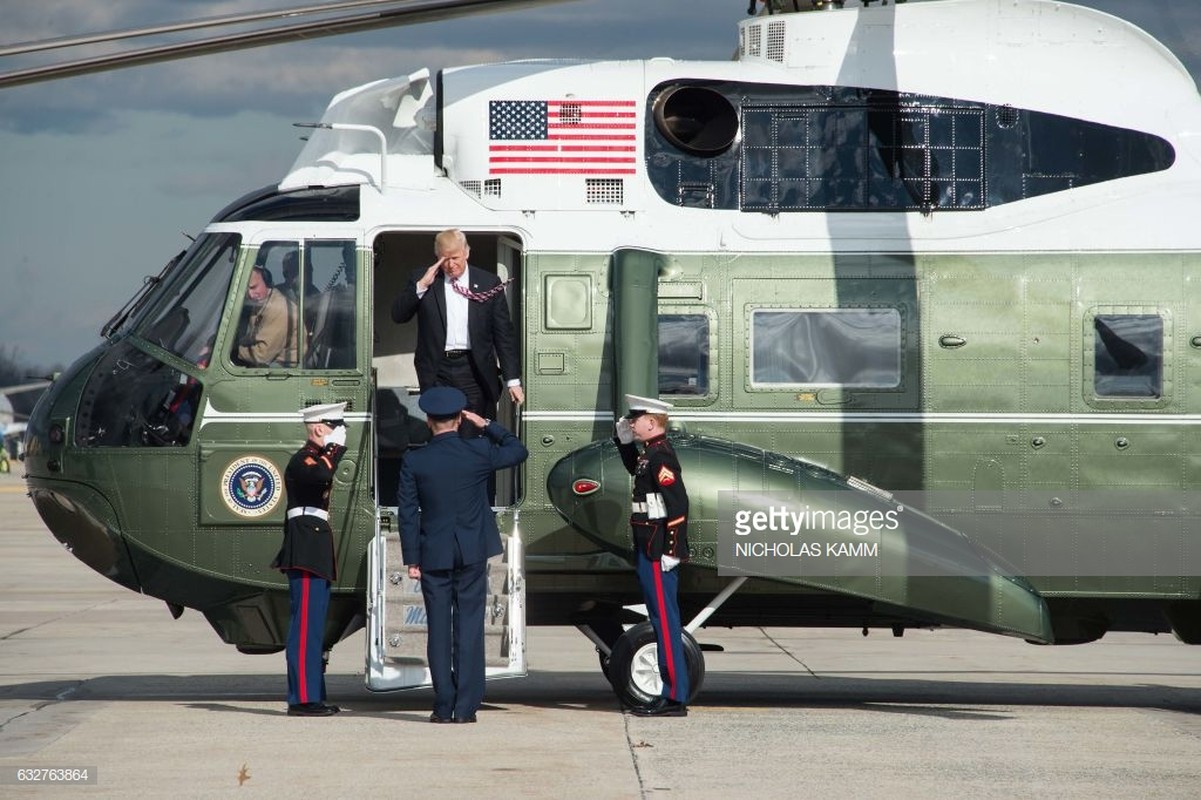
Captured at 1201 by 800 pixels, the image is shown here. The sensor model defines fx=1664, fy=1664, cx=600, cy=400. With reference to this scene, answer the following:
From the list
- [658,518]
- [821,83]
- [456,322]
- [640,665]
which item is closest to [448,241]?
[456,322]

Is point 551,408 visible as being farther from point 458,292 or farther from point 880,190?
point 880,190

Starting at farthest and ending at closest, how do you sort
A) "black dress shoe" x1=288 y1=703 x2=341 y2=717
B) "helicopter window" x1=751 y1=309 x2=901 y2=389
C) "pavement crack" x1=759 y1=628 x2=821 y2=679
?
1. "pavement crack" x1=759 y1=628 x2=821 y2=679
2. "helicopter window" x1=751 y1=309 x2=901 y2=389
3. "black dress shoe" x1=288 y1=703 x2=341 y2=717

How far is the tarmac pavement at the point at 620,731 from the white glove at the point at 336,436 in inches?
63.4

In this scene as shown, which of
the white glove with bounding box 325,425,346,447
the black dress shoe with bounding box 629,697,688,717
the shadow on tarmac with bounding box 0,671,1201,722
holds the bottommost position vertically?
the shadow on tarmac with bounding box 0,671,1201,722

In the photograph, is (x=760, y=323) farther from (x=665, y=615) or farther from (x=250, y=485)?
(x=250, y=485)

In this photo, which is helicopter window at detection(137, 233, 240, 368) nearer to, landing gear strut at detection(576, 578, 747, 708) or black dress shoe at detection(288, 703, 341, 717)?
black dress shoe at detection(288, 703, 341, 717)

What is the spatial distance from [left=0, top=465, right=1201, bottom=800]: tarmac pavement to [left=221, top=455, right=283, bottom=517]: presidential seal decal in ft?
4.07

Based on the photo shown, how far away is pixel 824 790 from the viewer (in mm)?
7617

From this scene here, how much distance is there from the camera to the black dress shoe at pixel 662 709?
388 inches

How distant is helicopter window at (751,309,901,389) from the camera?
1030 cm

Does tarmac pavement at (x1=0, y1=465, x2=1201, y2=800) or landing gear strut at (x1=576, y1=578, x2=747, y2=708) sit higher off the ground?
landing gear strut at (x1=576, y1=578, x2=747, y2=708)

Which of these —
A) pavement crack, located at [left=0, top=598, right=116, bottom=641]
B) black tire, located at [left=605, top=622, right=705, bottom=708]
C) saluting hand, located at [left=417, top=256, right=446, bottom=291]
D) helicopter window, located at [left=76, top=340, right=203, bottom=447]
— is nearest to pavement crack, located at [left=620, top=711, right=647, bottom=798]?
black tire, located at [left=605, top=622, right=705, bottom=708]

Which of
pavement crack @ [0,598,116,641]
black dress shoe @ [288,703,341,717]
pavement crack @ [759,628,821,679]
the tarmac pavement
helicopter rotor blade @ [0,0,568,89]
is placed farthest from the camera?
pavement crack @ [0,598,116,641]

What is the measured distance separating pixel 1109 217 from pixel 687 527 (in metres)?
3.30
